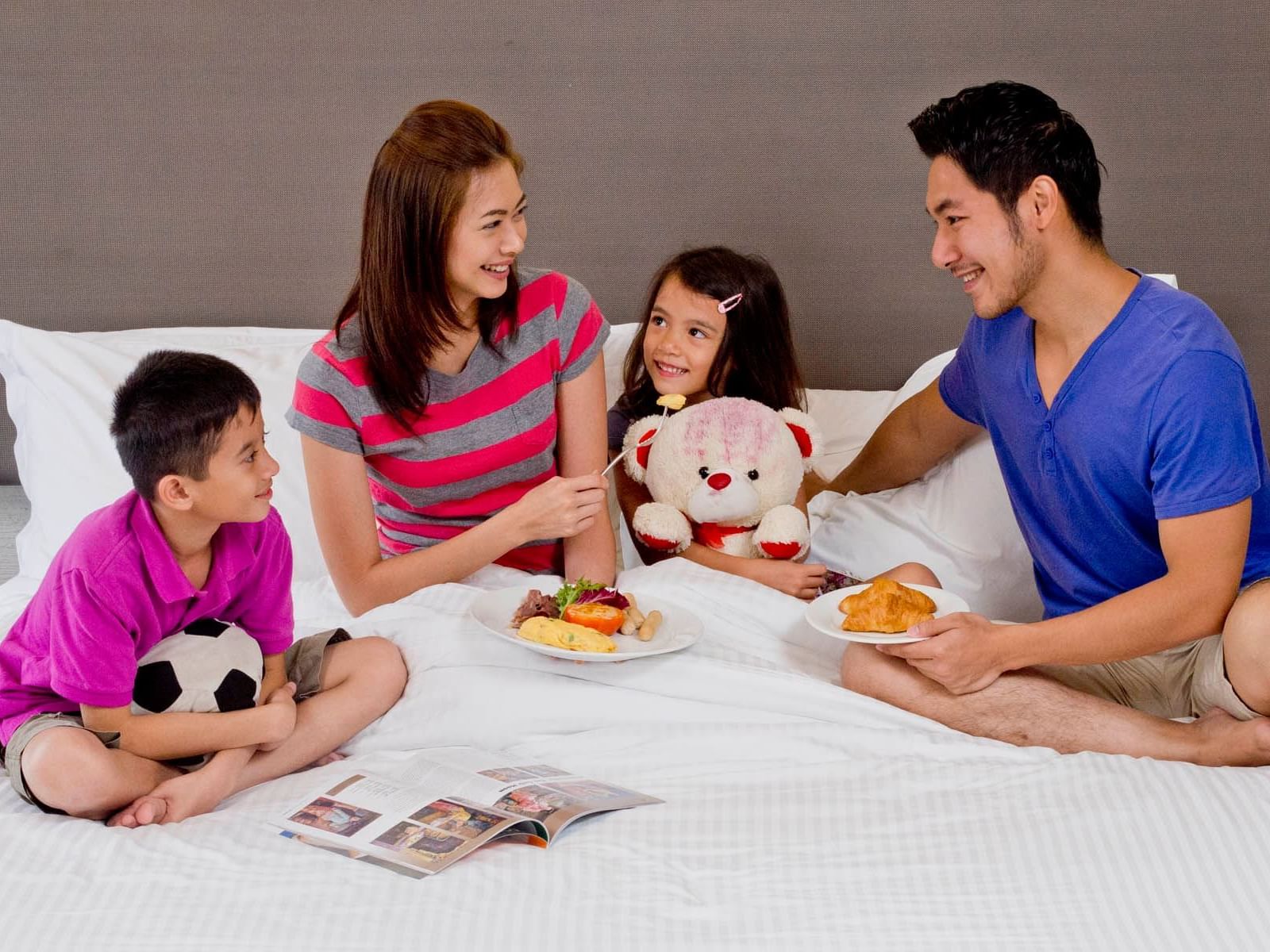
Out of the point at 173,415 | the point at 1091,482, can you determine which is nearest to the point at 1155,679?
the point at 1091,482

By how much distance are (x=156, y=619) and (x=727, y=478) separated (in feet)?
2.61

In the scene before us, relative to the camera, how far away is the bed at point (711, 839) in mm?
1079

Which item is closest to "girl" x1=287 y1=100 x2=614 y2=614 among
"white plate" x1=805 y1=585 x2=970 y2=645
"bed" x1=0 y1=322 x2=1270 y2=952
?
"bed" x1=0 y1=322 x2=1270 y2=952

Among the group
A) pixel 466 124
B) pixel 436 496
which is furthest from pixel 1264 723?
pixel 466 124

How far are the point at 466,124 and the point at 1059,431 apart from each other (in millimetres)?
869

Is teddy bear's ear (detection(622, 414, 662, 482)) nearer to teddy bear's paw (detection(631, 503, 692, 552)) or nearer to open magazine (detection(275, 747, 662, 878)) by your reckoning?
teddy bear's paw (detection(631, 503, 692, 552))

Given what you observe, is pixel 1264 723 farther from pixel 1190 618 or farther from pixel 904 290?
pixel 904 290

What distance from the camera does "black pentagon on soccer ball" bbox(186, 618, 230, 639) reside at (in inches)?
58.6

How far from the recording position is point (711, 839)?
1.23 meters

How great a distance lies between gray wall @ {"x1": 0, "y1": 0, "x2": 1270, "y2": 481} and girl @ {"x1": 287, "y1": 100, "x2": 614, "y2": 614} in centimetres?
67

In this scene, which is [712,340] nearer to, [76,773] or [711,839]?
[711,839]

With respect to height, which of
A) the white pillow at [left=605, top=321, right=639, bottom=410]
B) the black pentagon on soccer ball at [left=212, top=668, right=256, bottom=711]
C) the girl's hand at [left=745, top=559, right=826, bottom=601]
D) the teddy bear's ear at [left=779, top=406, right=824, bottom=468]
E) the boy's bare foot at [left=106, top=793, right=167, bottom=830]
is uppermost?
the white pillow at [left=605, top=321, right=639, bottom=410]

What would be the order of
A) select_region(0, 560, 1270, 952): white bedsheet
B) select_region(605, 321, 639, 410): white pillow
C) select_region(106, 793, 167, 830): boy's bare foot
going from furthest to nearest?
select_region(605, 321, 639, 410): white pillow, select_region(106, 793, 167, 830): boy's bare foot, select_region(0, 560, 1270, 952): white bedsheet

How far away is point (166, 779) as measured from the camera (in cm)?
142
